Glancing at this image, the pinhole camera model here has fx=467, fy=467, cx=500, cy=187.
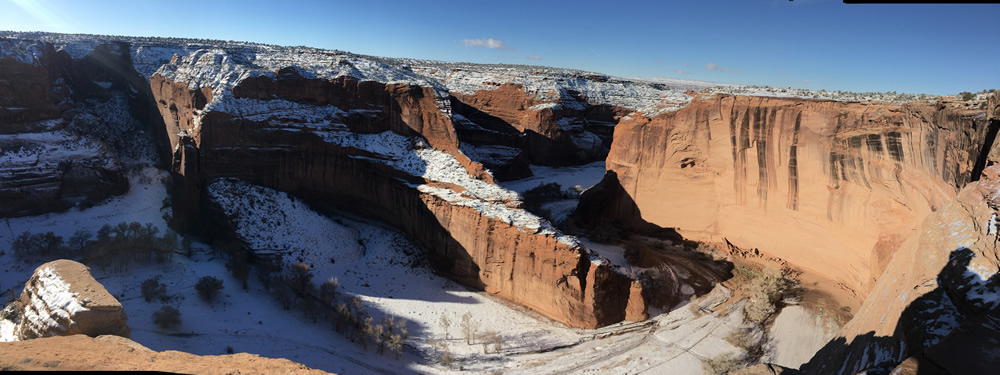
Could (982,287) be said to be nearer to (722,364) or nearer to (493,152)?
(722,364)

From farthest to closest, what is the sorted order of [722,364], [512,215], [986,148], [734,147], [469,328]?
[734,147], [512,215], [469,328], [722,364], [986,148]

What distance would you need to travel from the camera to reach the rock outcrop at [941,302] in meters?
5.85

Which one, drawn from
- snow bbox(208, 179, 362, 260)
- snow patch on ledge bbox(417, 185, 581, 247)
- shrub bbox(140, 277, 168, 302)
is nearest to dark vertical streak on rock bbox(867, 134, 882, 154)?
snow patch on ledge bbox(417, 185, 581, 247)

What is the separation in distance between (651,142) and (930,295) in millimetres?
17485

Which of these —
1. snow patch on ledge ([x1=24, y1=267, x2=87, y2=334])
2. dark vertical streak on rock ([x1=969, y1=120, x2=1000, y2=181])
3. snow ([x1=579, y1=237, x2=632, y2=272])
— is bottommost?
snow ([x1=579, y1=237, x2=632, y2=272])

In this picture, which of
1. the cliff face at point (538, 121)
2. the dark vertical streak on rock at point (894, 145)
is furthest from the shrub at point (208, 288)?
the cliff face at point (538, 121)

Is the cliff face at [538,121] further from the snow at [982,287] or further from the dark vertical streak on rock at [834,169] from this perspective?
the snow at [982,287]

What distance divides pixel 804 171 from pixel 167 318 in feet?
80.8

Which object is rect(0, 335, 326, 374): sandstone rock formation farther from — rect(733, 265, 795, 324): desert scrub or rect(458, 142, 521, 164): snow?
rect(458, 142, 521, 164): snow

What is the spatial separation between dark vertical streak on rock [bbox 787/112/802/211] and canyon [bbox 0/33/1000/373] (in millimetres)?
78

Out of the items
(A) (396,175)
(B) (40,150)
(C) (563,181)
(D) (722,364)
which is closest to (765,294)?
(D) (722,364)

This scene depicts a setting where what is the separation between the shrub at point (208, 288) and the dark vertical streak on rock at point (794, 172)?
2390 cm

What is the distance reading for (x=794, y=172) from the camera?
19.4 meters

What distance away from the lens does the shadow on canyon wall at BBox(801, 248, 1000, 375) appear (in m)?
5.45
